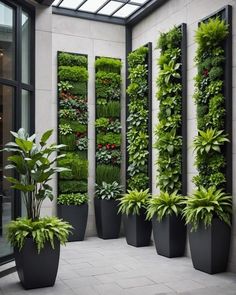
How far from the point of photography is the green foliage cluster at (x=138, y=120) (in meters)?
8.10

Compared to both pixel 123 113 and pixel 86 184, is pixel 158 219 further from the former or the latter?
pixel 123 113

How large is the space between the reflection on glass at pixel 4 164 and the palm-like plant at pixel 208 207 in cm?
266

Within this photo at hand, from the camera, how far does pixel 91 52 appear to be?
871cm

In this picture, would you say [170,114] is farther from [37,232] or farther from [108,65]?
[37,232]

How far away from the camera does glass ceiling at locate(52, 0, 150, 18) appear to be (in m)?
8.01

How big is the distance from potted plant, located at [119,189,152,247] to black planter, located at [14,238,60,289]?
2.65 m

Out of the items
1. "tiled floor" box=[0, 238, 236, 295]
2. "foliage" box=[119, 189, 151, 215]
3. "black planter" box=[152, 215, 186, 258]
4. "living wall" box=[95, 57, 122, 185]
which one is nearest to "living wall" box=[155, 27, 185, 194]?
"foliage" box=[119, 189, 151, 215]

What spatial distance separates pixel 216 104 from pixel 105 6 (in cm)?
367

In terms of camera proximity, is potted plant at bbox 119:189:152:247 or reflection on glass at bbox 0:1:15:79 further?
potted plant at bbox 119:189:152:247

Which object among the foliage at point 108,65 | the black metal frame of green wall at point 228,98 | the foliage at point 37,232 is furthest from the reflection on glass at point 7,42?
the black metal frame of green wall at point 228,98

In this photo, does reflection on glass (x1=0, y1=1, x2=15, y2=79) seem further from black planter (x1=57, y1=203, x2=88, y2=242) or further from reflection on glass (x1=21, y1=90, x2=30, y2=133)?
black planter (x1=57, y1=203, x2=88, y2=242)

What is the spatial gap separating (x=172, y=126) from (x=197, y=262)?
238 cm

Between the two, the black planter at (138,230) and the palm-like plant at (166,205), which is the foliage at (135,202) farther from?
the palm-like plant at (166,205)

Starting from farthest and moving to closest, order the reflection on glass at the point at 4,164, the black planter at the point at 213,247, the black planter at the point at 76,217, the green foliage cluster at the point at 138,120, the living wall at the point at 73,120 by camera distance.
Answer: the living wall at the point at 73,120 < the green foliage cluster at the point at 138,120 < the black planter at the point at 76,217 < the reflection on glass at the point at 4,164 < the black planter at the point at 213,247
